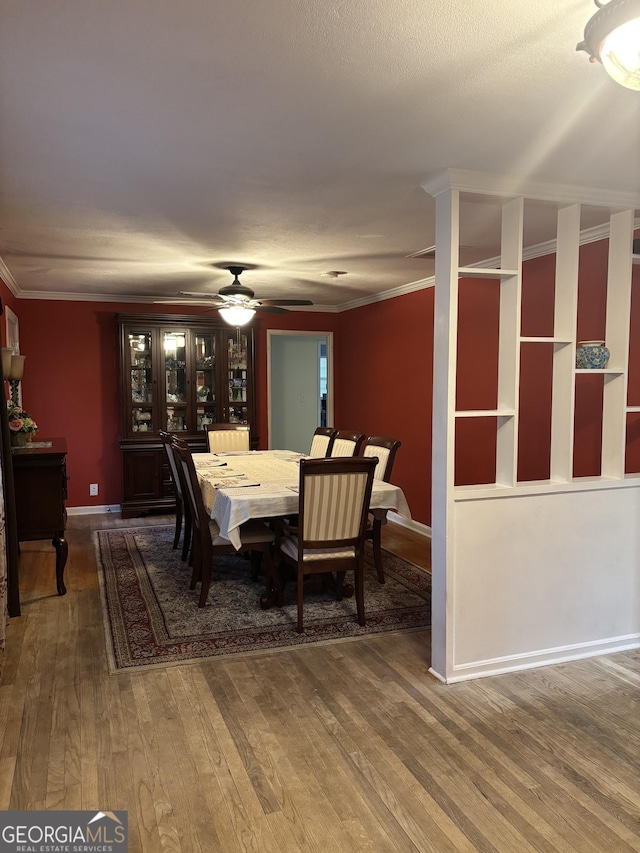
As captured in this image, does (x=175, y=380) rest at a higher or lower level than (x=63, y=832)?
higher

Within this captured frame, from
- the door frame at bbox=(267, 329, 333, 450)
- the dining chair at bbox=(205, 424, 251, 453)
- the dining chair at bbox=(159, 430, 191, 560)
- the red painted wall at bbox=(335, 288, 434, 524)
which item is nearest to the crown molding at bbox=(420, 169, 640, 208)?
the red painted wall at bbox=(335, 288, 434, 524)

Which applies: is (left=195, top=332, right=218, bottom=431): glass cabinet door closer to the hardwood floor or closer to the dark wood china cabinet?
the dark wood china cabinet

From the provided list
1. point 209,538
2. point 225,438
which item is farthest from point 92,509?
point 209,538

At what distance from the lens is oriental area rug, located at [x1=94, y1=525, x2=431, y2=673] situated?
3.25m

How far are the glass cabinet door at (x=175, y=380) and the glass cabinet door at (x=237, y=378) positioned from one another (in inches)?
18.6

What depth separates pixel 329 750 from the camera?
232 centimetres

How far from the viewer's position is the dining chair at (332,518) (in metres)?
3.40

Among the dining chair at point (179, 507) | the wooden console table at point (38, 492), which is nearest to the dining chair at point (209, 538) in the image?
the dining chair at point (179, 507)

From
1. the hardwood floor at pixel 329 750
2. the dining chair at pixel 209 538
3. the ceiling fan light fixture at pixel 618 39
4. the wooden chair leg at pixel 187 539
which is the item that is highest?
the ceiling fan light fixture at pixel 618 39

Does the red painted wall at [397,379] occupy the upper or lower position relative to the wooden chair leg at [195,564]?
upper

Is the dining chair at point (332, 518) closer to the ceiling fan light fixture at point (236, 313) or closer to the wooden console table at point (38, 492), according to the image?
the wooden console table at point (38, 492)

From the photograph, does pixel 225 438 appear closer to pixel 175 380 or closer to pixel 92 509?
pixel 175 380

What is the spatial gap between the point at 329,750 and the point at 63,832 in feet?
3.04

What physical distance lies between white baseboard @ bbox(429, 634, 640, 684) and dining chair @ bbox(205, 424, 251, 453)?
363 centimetres
